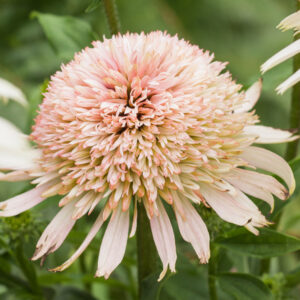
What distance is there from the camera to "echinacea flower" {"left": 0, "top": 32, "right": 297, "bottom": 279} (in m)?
0.50

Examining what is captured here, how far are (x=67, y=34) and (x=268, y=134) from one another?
1.10ft

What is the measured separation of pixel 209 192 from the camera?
1.72 ft

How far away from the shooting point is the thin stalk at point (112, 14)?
628 millimetres

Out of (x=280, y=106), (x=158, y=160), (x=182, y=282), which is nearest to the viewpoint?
(x=158, y=160)

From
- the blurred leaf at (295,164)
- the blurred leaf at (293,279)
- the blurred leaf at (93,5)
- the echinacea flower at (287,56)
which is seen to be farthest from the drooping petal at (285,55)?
the blurred leaf at (293,279)

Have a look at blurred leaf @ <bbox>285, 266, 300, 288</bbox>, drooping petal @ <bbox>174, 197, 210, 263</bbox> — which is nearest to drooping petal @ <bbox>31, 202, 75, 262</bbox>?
drooping petal @ <bbox>174, 197, 210, 263</bbox>

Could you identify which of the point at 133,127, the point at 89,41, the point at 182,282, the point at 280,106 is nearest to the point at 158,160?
the point at 133,127

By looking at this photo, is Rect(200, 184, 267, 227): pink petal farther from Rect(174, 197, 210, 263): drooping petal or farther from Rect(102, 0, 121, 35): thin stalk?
Rect(102, 0, 121, 35): thin stalk

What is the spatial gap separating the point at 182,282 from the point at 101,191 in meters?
0.18

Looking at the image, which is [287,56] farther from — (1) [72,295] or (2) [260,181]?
(1) [72,295]

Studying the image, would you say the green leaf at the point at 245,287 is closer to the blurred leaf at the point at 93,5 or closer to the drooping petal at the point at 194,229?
the drooping petal at the point at 194,229

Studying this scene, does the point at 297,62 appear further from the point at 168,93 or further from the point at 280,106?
the point at 280,106

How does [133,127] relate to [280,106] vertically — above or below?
below

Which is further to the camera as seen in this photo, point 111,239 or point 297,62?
point 297,62
